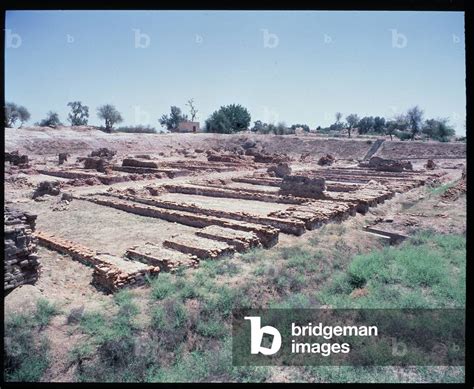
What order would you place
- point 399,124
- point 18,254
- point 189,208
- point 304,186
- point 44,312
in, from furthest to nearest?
1. point 399,124
2. point 304,186
3. point 189,208
4. point 18,254
5. point 44,312

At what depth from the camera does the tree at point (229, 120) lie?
6638 centimetres

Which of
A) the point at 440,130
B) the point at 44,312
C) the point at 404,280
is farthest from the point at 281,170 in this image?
the point at 440,130

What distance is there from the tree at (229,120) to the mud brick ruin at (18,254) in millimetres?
60342

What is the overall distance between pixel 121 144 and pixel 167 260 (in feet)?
118

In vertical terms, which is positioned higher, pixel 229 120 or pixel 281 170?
pixel 229 120

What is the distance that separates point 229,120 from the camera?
222 feet

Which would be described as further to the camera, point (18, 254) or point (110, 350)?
point (18, 254)

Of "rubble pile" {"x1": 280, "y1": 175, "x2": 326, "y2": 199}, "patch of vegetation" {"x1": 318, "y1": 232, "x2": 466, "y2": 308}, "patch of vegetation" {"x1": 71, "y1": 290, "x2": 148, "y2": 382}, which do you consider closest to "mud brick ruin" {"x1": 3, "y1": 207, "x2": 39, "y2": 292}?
"patch of vegetation" {"x1": 71, "y1": 290, "x2": 148, "y2": 382}

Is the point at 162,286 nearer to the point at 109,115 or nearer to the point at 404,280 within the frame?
the point at 404,280

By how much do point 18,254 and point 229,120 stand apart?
206 feet

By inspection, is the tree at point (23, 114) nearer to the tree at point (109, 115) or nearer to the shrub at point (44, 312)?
the tree at point (109, 115)

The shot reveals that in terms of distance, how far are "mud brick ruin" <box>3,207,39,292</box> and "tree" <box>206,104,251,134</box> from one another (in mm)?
60342

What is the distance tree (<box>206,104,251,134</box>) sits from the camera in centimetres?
6638

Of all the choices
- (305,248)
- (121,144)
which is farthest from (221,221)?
(121,144)
